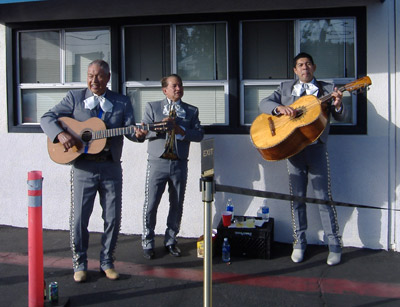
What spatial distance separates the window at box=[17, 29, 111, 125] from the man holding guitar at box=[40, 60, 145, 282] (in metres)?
1.70

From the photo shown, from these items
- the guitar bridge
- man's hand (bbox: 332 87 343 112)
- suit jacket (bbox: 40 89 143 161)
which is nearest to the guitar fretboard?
suit jacket (bbox: 40 89 143 161)

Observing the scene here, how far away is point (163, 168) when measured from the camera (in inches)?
190

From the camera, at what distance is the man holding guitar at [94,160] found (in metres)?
4.18

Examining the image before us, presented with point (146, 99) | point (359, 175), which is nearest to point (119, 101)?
point (146, 99)

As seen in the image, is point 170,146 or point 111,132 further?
point 170,146

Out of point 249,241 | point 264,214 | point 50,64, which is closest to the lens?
point 249,241

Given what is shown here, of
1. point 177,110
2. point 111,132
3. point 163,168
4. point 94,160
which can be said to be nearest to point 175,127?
point 177,110

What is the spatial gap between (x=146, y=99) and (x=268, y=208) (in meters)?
2.04

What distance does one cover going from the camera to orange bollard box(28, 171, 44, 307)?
353 centimetres

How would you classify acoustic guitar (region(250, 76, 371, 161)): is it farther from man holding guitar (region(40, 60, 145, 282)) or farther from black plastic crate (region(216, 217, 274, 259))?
man holding guitar (region(40, 60, 145, 282))

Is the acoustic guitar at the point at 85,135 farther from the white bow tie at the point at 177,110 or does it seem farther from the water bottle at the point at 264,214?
the water bottle at the point at 264,214

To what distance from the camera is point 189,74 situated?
223 inches

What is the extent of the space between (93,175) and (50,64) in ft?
8.15

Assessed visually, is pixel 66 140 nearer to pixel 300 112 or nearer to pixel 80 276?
pixel 80 276
